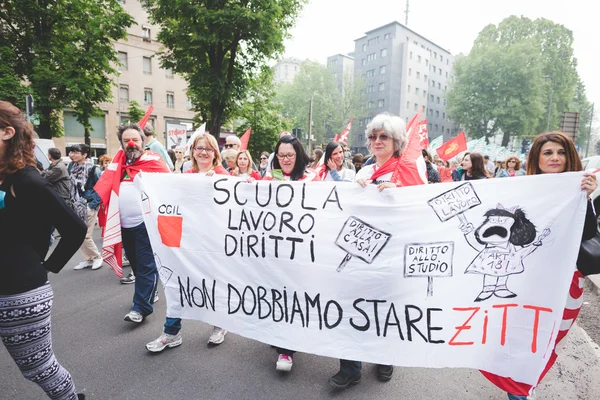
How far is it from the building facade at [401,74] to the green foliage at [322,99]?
4525mm

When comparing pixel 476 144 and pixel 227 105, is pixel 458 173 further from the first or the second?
pixel 227 105

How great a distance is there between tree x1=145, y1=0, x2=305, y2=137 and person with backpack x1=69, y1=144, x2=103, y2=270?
33.2 feet

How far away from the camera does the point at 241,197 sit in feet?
→ 9.26

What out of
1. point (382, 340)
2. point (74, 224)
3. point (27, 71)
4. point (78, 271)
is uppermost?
point (27, 71)

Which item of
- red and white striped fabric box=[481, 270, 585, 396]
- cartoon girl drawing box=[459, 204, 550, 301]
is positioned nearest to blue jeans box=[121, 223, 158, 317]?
cartoon girl drawing box=[459, 204, 550, 301]

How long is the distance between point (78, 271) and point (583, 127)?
261 ft

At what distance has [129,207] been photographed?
3.33 meters

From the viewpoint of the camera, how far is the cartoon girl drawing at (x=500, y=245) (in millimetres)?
2193

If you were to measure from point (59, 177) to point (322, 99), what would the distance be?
4778 cm

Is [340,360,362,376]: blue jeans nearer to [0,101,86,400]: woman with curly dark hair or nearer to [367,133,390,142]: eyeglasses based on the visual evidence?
[367,133,390,142]: eyeglasses

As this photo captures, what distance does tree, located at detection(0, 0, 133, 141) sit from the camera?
15.9 m

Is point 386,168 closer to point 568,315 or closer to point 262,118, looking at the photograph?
point 568,315

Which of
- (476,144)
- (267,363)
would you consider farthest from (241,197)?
(476,144)

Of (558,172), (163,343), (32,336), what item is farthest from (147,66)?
(558,172)
